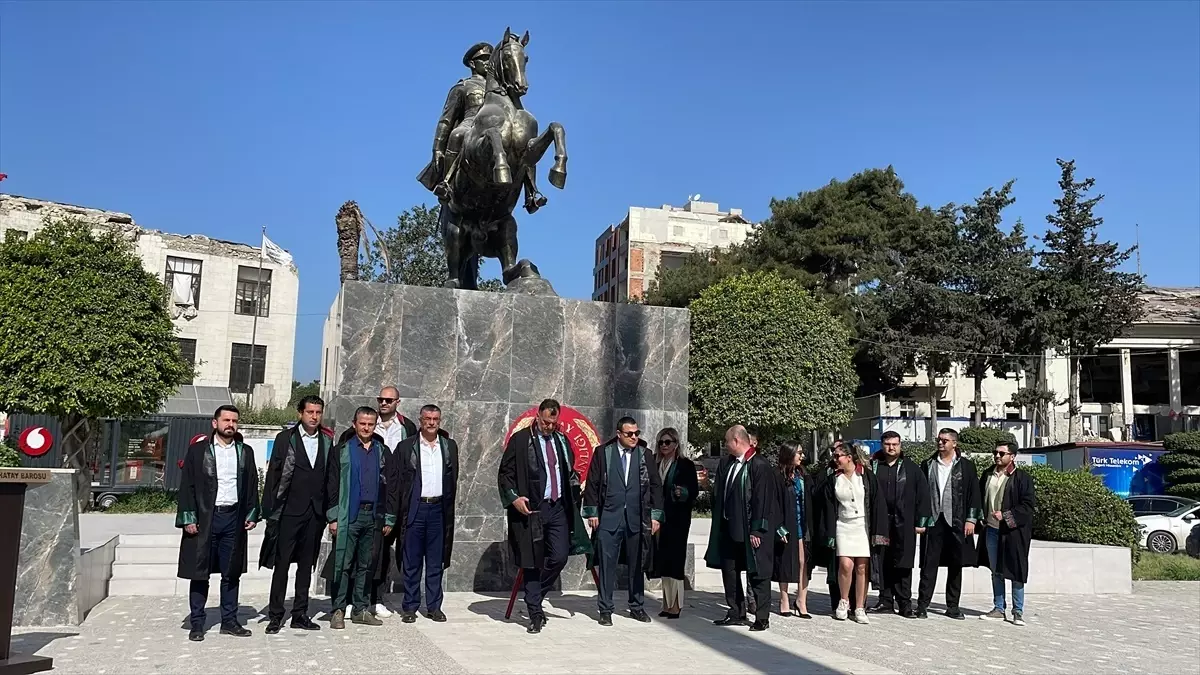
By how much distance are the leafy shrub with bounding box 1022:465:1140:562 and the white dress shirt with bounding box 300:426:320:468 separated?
34.2 ft

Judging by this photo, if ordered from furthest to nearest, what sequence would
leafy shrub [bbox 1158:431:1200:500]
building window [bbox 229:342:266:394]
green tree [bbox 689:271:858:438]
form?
1. building window [bbox 229:342:266:394]
2. green tree [bbox 689:271:858:438]
3. leafy shrub [bbox 1158:431:1200:500]

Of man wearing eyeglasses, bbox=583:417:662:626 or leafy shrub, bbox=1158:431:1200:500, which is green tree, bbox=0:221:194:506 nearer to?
man wearing eyeglasses, bbox=583:417:662:626

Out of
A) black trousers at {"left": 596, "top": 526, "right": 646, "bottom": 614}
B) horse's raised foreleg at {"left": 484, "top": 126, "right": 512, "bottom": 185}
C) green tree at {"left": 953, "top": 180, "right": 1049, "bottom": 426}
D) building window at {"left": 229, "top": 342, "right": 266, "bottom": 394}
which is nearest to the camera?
black trousers at {"left": 596, "top": 526, "right": 646, "bottom": 614}

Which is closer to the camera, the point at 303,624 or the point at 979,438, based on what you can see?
the point at 303,624

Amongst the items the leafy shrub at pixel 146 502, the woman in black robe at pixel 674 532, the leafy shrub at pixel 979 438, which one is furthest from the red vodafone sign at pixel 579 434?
the leafy shrub at pixel 979 438

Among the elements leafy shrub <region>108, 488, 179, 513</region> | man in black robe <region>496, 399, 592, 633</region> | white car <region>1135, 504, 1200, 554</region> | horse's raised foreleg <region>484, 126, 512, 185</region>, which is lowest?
leafy shrub <region>108, 488, 179, 513</region>

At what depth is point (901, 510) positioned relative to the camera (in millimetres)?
8352

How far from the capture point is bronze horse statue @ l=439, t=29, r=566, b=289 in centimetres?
945

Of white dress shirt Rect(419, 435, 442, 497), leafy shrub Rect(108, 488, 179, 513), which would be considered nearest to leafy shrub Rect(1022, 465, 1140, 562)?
white dress shirt Rect(419, 435, 442, 497)

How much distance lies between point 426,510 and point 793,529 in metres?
3.16

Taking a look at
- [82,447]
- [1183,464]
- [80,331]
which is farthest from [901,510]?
[1183,464]

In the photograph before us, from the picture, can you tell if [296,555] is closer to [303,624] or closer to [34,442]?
[303,624]

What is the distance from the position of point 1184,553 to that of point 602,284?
2095 inches

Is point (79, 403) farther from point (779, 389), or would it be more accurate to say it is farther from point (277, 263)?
point (277, 263)
